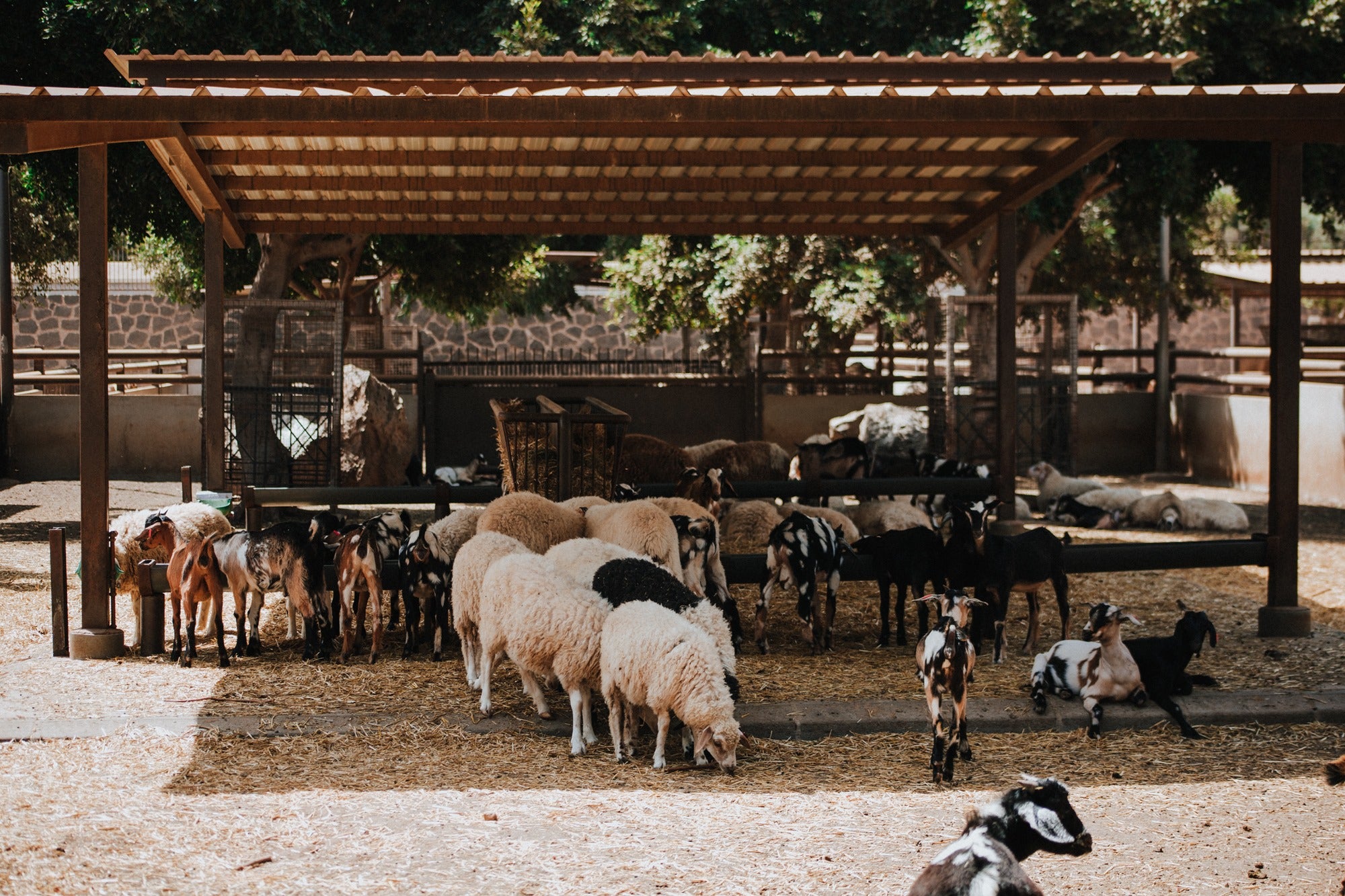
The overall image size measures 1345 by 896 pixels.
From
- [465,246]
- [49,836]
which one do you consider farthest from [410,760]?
[465,246]

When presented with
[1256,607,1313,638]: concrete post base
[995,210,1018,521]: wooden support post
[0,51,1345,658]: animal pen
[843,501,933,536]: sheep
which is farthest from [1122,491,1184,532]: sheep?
[1256,607,1313,638]: concrete post base

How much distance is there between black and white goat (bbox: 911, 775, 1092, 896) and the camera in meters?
3.18

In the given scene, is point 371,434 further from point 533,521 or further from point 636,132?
point 636,132

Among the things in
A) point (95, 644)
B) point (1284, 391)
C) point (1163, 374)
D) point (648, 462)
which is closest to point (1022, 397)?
point (1163, 374)

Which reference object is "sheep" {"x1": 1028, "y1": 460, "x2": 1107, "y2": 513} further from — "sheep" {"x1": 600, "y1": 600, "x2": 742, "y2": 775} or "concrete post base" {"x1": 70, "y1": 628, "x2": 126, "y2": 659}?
"concrete post base" {"x1": 70, "y1": 628, "x2": 126, "y2": 659}

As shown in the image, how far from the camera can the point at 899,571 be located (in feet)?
26.1

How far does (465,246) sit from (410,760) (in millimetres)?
10922

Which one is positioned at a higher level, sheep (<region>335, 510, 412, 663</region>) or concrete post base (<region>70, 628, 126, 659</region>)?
sheep (<region>335, 510, 412, 663</region>)

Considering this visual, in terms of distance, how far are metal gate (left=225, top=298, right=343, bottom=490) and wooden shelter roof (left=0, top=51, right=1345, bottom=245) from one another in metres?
1.42

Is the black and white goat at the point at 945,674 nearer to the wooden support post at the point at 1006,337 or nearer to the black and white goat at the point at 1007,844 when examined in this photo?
the black and white goat at the point at 1007,844

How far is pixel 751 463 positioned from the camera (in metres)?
13.5

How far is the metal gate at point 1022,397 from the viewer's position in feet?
47.5

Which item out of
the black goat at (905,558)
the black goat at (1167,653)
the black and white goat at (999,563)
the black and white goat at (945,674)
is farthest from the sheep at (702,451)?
the black and white goat at (945,674)

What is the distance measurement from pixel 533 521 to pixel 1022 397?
424 inches
